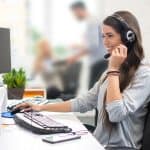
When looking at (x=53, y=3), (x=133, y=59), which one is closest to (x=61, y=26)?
(x=53, y=3)

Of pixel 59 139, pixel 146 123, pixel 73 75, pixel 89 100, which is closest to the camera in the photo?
pixel 59 139

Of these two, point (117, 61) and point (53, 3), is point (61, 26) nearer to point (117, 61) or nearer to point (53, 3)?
point (53, 3)

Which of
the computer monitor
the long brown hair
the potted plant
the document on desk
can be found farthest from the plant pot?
the long brown hair

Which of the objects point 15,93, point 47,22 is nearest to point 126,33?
point 15,93

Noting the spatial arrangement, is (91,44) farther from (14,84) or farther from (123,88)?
(123,88)

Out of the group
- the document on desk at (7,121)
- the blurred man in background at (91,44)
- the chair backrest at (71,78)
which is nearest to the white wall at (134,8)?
the blurred man in background at (91,44)

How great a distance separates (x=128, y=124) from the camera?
1.70 metres

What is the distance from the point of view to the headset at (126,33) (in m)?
1.70

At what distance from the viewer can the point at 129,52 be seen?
176cm

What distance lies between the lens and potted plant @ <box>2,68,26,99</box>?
2.47 meters

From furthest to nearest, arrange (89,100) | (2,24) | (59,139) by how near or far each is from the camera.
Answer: (2,24), (89,100), (59,139)

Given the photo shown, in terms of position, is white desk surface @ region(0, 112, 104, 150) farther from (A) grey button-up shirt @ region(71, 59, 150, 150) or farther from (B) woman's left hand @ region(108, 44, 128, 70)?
(B) woman's left hand @ region(108, 44, 128, 70)

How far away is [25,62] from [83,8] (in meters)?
0.76

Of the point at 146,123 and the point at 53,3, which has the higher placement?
the point at 53,3
